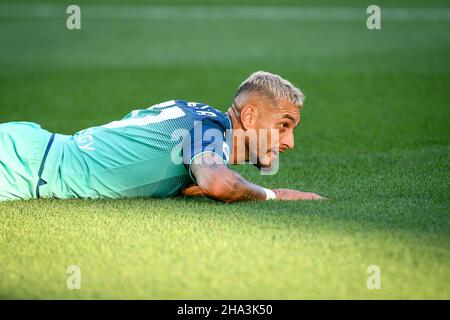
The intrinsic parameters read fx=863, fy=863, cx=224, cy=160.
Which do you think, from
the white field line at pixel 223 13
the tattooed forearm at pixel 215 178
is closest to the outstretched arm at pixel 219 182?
the tattooed forearm at pixel 215 178

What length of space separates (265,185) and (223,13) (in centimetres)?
1015

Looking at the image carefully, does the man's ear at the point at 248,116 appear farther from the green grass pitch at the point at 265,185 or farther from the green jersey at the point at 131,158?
the green grass pitch at the point at 265,185

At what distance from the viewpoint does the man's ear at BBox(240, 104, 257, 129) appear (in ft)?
14.2

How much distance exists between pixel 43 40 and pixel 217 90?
14.3 ft

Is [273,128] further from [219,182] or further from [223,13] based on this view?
[223,13]

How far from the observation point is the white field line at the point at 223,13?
46.0 feet

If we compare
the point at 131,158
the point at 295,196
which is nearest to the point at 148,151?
the point at 131,158

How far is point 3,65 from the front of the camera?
10312 mm

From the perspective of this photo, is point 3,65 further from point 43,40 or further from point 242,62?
point 242,62

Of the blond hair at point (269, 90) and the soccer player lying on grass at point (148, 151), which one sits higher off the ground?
the blond hair at point (269, 90)

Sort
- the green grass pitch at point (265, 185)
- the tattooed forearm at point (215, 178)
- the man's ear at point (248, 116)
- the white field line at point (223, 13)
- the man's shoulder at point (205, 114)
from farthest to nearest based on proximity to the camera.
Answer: the white field line at point (223, 13) → the man's ear at point (248, 116) → the man's shoulder at point (205, 114) → the tattooed forearm at point (215, 178) → the green grass pitch at point (265, 185)

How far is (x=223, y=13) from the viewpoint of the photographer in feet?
48.2
